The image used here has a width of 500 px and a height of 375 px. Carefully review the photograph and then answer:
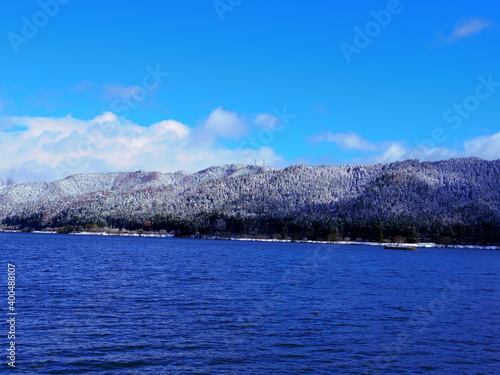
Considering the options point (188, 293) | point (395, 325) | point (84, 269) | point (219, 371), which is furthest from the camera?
point (84, 269)

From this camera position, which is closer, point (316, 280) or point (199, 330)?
point (199, 330)

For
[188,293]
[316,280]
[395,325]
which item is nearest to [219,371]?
[395,325]

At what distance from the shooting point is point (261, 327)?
137 feet

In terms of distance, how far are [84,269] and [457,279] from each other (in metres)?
68.0

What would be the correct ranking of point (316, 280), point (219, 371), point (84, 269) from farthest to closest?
point (84, 269) → point (316, 280) → point (219, 371)

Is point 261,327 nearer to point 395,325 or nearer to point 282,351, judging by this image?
point 282,351

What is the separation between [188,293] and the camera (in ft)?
198

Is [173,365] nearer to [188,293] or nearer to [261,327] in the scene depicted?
[261,327]

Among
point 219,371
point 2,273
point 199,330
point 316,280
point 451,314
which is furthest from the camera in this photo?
point 316,280

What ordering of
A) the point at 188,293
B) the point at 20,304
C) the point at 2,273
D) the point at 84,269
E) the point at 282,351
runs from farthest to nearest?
1. the point at 84,269
2. the point at 2,273
3. the point at 188,293
4. the point at 20,304
5. the point at 282,351

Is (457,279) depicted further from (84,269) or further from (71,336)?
(71,336)

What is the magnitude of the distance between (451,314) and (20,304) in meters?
43.9

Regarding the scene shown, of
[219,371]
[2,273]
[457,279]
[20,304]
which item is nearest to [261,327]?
[219,371]

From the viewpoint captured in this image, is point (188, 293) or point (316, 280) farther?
point (316, 280)
